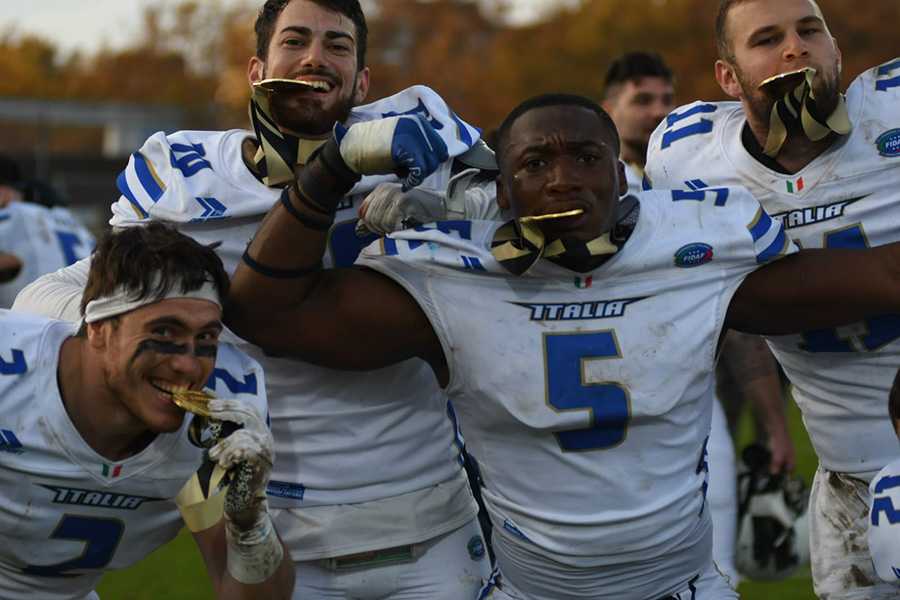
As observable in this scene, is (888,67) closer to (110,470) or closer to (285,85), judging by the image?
(285,85)

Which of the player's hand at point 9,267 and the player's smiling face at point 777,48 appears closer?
the player's smiling face at point 777,48

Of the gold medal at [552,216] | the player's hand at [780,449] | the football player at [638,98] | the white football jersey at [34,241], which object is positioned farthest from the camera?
the white football jersey at [34,241]

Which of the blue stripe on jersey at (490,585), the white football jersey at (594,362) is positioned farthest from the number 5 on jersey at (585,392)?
the blue stripe on jersey at (490,585)

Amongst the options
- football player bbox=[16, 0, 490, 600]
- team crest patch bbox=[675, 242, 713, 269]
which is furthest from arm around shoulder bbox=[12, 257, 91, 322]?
team crest patch bbox=[675, 242, 713, 269]

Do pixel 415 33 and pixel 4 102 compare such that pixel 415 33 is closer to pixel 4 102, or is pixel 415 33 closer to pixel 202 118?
pixel 202 118

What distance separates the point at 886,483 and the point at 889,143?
102cm

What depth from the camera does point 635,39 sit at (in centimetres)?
2719

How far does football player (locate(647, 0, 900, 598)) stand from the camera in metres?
4.14

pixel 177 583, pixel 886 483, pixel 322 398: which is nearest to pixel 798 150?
pixel 886 483

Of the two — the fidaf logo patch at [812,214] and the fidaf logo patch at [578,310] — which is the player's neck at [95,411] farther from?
the fidaf logo patch at [812,214]

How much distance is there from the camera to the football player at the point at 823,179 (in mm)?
Result: 4137

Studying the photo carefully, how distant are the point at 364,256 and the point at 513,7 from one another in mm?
32470

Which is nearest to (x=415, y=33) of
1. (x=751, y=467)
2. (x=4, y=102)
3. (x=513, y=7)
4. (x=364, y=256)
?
(x=513, y=7)

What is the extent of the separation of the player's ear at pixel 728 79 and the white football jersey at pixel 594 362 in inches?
32.1
